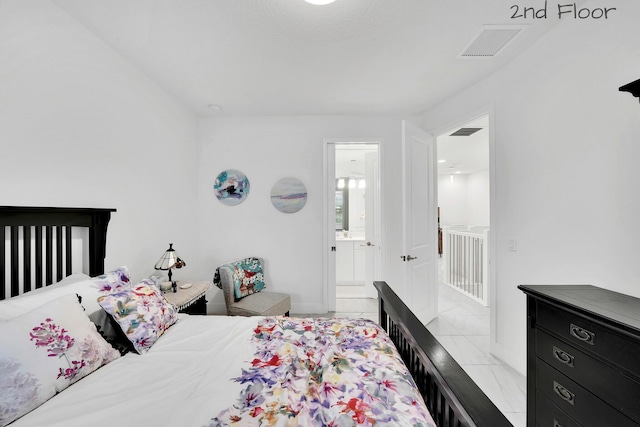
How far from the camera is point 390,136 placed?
3391mm

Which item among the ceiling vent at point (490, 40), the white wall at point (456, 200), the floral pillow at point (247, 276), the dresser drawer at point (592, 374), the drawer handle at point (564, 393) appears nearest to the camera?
the dresser drawer at point (592, 374)

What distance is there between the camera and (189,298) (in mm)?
2156

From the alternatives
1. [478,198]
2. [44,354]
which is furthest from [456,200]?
[44,354]

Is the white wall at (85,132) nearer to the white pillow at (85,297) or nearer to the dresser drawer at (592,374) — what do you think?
the white pillow at (85,297)

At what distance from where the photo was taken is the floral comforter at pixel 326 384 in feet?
2.84

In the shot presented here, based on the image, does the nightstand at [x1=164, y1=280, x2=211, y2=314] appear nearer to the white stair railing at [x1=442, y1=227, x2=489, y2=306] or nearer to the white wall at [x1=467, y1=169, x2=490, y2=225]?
the white stair railing at [x1=442, y1=227, x2=489, y2=306]

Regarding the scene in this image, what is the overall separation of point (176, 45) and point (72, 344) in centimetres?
205

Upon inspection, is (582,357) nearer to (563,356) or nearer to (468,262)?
(563,356)

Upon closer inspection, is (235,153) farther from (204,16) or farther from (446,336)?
(446,336)

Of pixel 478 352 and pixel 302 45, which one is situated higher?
pixel 302 45

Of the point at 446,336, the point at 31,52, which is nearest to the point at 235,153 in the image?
the point at 31,52

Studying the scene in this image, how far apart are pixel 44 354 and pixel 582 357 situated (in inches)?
92.0

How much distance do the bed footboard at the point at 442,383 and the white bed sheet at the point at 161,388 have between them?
0.76 metres

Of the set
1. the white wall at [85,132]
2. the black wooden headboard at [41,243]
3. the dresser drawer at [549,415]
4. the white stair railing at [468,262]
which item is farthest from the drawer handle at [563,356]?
the white wall at [85,132]
